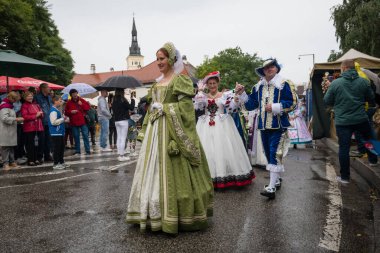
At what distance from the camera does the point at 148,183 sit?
3.82m

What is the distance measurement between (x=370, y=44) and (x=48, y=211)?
24970 mm

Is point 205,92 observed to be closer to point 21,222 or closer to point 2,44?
point 21,222

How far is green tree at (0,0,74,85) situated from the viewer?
2361cm

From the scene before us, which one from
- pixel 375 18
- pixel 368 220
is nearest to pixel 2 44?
pixel 375 18

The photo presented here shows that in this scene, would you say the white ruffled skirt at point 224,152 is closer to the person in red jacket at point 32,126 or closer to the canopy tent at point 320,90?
the person in red jacket at point 32,126

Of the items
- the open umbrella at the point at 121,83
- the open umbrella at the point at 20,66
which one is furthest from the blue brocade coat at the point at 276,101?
the open umbrella at the point at 20,66

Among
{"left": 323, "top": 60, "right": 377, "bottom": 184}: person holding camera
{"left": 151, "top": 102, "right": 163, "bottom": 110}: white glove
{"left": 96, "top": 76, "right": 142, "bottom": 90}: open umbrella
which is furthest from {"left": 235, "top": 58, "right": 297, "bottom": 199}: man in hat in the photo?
{"left": 96, "top": 76, "right": 142, "bottom": 90}: open umbrella

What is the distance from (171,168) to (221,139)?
239cm

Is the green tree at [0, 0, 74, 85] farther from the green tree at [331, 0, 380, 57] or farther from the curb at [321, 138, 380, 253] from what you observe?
the green tree at [331, 0, 380, 57]

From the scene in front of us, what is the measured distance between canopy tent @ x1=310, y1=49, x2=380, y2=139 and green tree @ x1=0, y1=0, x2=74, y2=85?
12491mm

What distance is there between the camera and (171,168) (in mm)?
3799

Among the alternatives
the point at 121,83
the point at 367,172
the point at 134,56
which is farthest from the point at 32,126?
the point at 134,56

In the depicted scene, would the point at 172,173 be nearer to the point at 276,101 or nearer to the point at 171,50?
the point at 171,50

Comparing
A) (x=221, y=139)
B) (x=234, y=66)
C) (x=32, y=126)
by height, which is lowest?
(x=221, y=139)
